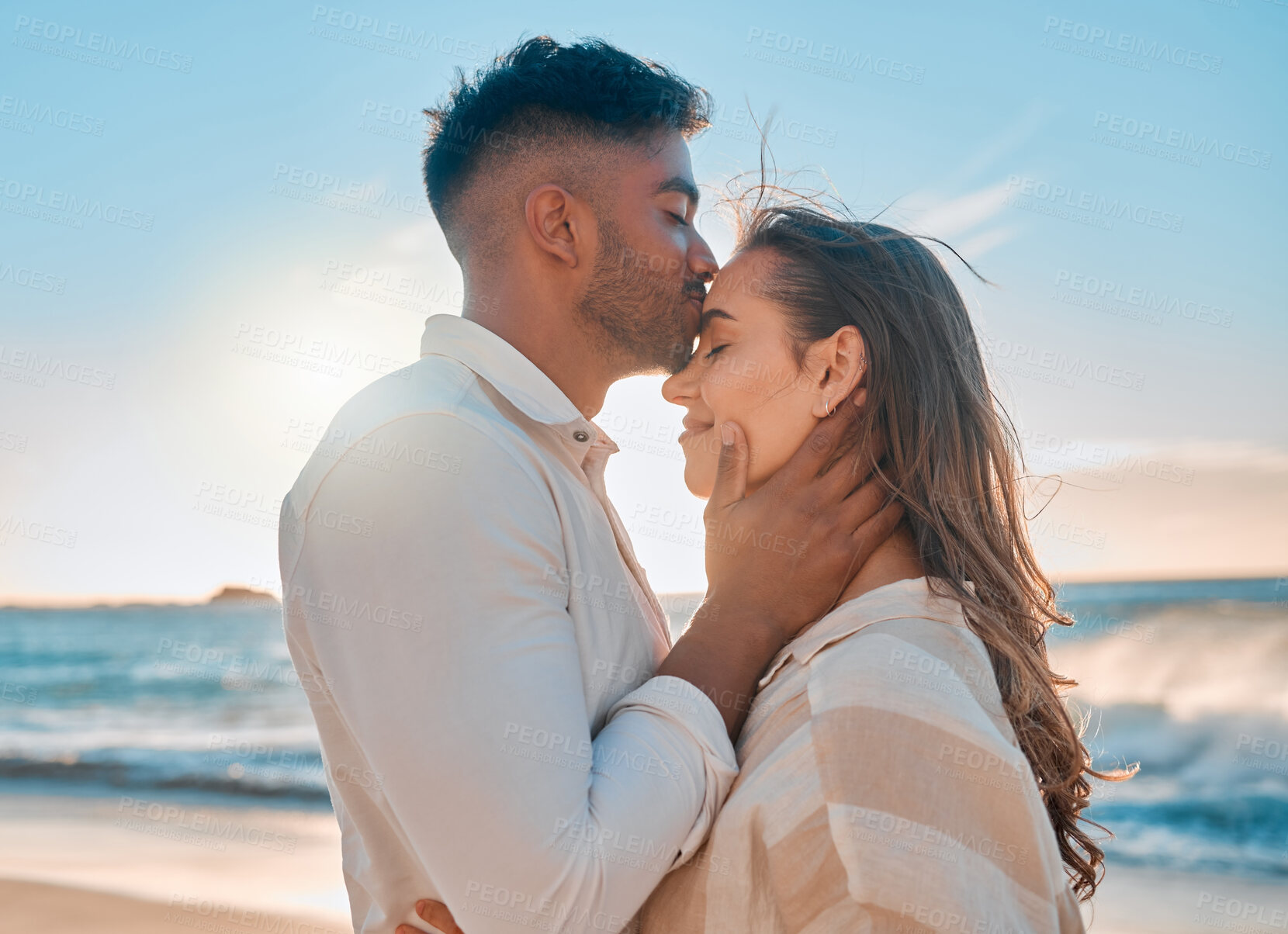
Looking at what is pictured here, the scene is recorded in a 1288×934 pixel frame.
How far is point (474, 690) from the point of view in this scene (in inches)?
61.2

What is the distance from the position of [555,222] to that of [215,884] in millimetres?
6257

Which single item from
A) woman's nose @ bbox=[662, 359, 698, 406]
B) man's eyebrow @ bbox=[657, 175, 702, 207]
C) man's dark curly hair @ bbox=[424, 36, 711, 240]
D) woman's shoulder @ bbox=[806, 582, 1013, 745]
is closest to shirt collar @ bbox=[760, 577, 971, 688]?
woman's shoulder @ bbox=[806, 582, 1013, 745]

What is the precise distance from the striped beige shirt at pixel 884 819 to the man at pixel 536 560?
0.12 metres

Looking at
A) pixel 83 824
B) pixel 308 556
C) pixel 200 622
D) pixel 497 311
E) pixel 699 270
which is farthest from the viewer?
pixel 200 622

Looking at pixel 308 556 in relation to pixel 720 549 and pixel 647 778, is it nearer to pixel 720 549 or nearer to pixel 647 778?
pixel 647 778

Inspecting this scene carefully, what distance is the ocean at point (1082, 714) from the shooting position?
908 cm

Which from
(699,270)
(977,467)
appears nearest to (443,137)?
(699,270)

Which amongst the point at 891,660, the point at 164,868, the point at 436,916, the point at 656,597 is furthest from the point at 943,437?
the point at 164,868

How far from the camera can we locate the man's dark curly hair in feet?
8.57

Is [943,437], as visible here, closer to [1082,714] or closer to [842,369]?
[842,369]

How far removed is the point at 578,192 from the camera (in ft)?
8.32

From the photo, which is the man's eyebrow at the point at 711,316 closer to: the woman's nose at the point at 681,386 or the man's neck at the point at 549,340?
the woman's nose at the point at 681,386

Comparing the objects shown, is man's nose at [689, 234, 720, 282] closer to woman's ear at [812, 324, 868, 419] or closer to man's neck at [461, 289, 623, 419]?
man's neck at [461, 289, 623, 419]

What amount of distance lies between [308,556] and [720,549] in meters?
0.98
